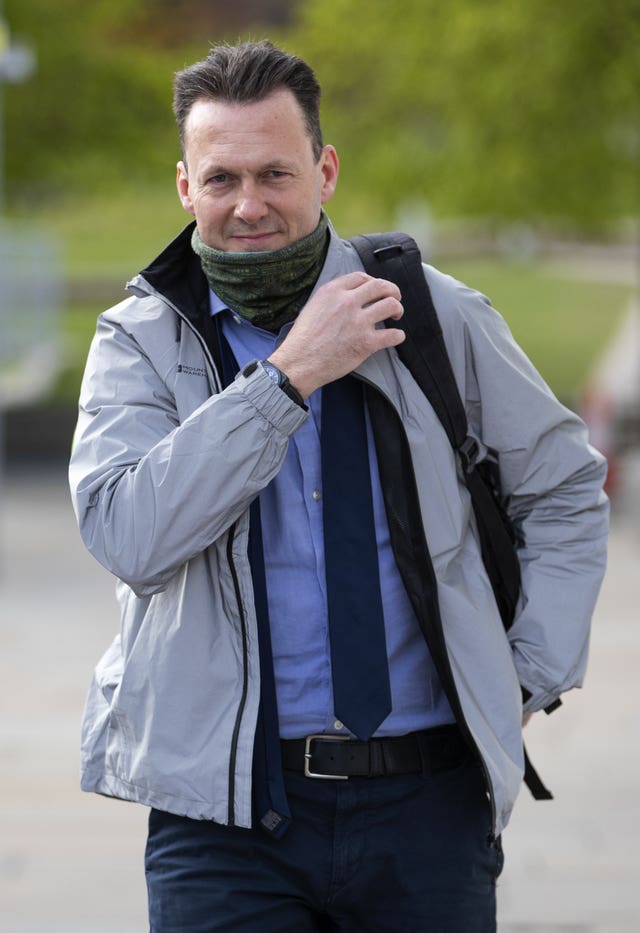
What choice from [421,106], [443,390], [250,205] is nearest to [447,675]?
[443,390]

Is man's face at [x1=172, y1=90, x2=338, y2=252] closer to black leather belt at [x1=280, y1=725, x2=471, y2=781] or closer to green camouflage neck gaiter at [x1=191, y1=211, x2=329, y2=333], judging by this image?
green camouflage neck gaiter at [x1=191, y1=211, x2=329, y2=333]

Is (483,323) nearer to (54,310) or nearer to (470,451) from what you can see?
(470,451)

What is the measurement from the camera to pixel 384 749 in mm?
2561

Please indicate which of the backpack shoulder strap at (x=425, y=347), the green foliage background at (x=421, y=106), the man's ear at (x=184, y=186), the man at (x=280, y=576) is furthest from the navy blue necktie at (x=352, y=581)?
the green foliage background at (x=421, y=106)

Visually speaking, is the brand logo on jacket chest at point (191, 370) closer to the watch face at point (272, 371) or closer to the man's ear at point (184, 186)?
the watch face at point (272, 371)

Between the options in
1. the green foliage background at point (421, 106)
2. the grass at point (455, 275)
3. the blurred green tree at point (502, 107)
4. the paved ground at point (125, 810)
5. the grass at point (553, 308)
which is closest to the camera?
the paved ground at point (125, 810)

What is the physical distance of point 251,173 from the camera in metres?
2.52

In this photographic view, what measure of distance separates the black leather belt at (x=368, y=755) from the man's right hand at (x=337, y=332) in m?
0.54

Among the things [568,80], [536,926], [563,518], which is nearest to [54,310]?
[568,80]

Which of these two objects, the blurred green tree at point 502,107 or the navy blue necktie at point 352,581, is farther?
the blurred green tree at point 502,107

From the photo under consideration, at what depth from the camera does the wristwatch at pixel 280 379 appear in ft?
7.95

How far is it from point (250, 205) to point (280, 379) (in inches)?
11.2

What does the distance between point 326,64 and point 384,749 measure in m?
17.2

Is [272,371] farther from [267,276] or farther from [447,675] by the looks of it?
[447,675]
